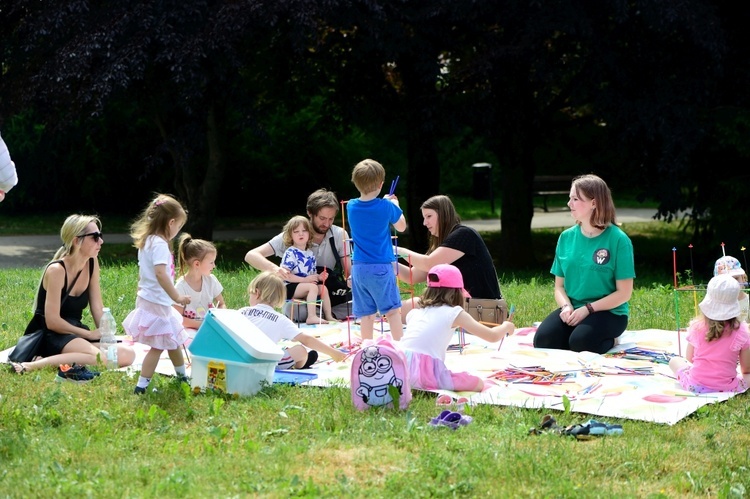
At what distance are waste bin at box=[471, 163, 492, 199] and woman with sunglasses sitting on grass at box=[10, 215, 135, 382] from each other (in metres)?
20.5

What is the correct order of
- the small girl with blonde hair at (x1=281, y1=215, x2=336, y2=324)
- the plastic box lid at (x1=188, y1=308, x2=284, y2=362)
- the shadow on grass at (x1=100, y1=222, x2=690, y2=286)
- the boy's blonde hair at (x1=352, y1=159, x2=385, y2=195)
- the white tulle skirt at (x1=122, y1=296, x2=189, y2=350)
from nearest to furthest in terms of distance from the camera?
the plastic box lid at (x1=188, y1=308, x2=284, y2=362) < the white tulle skirt at (x1=122, y1=296, x2=189, y2=350) < the boy's blonde hair at (x1=352, y1=159, x2=385, y2=195) < the small girl with blonde hair at (x1=281, y1=215, x2=336, y2=324) < the shadow on grass at (x1=100, y1=222, x2=690, y2=286)

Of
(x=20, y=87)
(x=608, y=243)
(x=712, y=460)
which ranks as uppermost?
(x=20, y=87)

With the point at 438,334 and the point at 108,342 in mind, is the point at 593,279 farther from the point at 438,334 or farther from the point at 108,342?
the point at 108,342

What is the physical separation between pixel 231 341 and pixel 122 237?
570 inches

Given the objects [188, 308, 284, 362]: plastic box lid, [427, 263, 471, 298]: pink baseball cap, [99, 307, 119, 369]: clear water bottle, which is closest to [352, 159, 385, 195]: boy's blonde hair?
[427, 263, 471, 298]: pink baseball cap

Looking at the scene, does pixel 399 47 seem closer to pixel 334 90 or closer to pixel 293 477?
pixel 334 90

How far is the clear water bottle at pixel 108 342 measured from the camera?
636cm

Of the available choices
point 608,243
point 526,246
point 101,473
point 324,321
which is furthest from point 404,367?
point 526,246

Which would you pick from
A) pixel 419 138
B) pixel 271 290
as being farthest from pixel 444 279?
pixel 419 138

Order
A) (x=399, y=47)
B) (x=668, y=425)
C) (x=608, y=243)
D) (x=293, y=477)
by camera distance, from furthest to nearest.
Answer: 1. (x=399, y=47)
2. (x=608, y=243)
3. (x=668, y=425)
4. (x=293, y=477)

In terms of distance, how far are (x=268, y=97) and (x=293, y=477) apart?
12.7 meters

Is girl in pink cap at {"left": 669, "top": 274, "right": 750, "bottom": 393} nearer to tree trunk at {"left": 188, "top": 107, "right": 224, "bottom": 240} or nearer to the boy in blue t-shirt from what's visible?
the boy in blue t-shirt

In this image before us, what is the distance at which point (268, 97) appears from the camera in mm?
16188

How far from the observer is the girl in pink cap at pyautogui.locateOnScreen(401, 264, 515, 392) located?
556 cm
